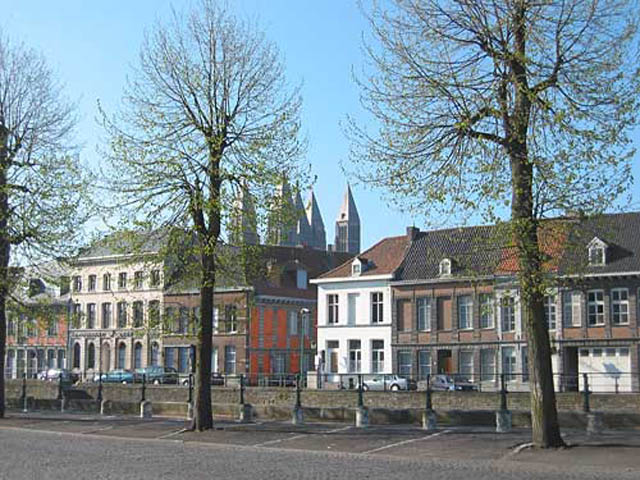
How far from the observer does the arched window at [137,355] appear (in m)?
69.1

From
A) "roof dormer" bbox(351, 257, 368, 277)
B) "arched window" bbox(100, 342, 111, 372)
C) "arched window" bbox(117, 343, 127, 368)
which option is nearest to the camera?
"roof dormer" bbox(351, 257, 368, 277)

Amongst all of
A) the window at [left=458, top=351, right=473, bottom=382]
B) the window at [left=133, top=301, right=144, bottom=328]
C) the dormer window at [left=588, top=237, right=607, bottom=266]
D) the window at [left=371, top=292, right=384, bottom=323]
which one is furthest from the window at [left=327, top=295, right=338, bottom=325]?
the window at [left=133, top=301, right=144, bottom=328]

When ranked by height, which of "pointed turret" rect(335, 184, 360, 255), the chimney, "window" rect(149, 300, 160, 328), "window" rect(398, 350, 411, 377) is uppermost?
"pointed turret" rect(335, 184, 360, 255)

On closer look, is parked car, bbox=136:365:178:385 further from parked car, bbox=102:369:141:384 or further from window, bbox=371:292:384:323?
window, bbox=371:292:384:323

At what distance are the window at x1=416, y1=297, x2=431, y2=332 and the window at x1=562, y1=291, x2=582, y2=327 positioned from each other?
8.30m

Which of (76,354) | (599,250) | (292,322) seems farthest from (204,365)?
(76,354)

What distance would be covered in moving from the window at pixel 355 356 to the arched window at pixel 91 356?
24.7 meters

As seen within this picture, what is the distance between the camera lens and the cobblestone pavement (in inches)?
631

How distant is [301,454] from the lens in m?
19.3

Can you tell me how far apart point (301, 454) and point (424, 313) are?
116 ft

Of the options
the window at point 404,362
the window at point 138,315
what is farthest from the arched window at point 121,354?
the window at point 138,315

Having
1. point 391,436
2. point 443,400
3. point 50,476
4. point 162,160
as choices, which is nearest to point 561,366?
point 443,400

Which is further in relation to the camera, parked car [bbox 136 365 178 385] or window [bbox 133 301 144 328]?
parked car [bbox 136 365 178 385]

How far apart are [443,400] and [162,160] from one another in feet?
43.5
